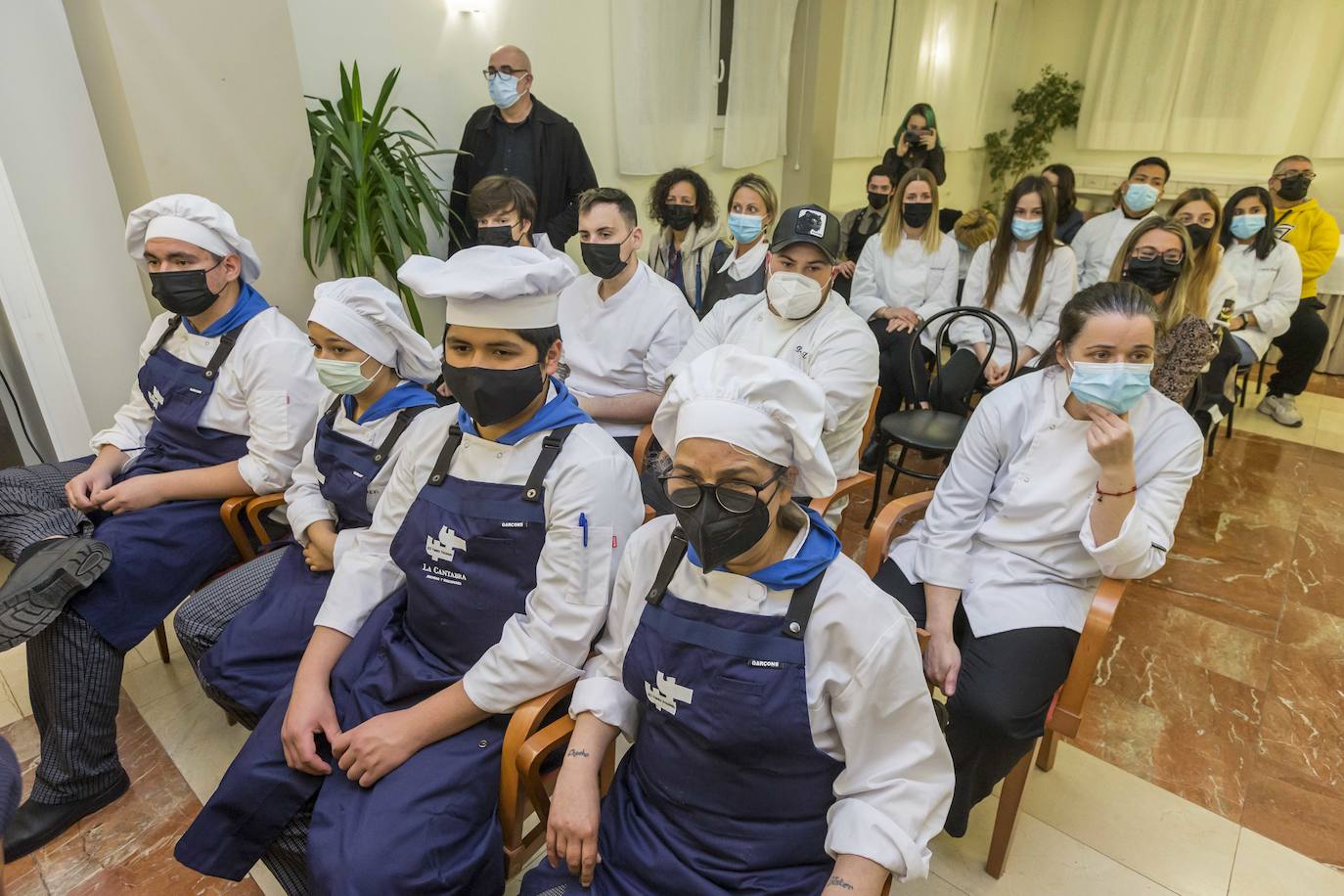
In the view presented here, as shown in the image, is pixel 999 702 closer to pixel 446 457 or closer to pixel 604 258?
pixel 446 457

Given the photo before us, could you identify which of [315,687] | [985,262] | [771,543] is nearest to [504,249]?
[771,543]

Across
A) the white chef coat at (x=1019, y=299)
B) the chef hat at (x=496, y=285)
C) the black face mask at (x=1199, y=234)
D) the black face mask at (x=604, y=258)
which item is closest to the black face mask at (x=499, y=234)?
the black face mask at (x=604, y=258)

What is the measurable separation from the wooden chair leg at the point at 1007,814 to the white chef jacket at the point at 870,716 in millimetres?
709

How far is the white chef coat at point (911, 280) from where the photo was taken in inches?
151

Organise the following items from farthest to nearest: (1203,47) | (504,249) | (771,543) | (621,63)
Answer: (1203,47) < (621,63) < (504,249) < (771,543)

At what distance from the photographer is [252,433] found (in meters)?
2.08

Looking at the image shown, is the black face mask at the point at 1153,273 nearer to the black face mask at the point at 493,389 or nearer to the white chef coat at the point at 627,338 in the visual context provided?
Result: the white chef coat at the point at 627,338

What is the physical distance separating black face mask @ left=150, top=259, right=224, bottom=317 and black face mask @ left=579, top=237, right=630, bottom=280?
1156 millimetres

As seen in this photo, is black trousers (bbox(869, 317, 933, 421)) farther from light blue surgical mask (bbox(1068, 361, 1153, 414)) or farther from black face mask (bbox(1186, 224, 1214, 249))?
light blue surgical mask (bbox(1068, 361, 1153, 414))

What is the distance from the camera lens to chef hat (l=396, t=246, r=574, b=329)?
1.39 m

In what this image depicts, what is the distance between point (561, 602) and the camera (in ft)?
4.52

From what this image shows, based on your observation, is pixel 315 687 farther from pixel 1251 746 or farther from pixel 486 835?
pixel 1251 746

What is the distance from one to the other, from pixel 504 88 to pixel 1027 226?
258 centimetres

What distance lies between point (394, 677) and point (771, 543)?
0.86 m
